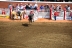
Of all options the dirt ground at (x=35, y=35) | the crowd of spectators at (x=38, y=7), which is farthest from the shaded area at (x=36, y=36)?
the crowd of spectators at (x=38, y=7)

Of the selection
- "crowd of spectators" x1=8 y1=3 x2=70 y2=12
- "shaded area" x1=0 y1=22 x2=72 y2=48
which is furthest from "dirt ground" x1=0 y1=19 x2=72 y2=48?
"crowd of spectators" x1=8 y1=3 x2=70 y2=12

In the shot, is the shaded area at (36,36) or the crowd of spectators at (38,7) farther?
the crowd of spectators at (38,7)

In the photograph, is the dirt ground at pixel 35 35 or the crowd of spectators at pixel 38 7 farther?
the crowd of spectators at pixel 38 7

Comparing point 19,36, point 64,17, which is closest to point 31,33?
point 19,36

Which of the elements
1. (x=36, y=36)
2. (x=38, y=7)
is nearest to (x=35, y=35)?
(x=36, y=36)

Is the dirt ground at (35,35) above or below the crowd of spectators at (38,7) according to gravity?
below

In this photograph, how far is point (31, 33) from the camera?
20.5m

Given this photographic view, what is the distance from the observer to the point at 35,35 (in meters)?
19.8

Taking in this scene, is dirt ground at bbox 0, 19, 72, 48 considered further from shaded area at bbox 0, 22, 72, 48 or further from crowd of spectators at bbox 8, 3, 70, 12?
crowd of spectators at bbox 8, 3, 70, 12

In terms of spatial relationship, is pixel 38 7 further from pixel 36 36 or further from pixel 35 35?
pixel 36 36

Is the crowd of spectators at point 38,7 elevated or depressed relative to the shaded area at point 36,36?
elevated

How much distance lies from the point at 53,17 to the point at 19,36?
982cm

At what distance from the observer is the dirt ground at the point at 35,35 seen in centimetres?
1686

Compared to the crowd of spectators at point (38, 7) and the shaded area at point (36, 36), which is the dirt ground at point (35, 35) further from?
the crowd of spectators at point (38, 7)
